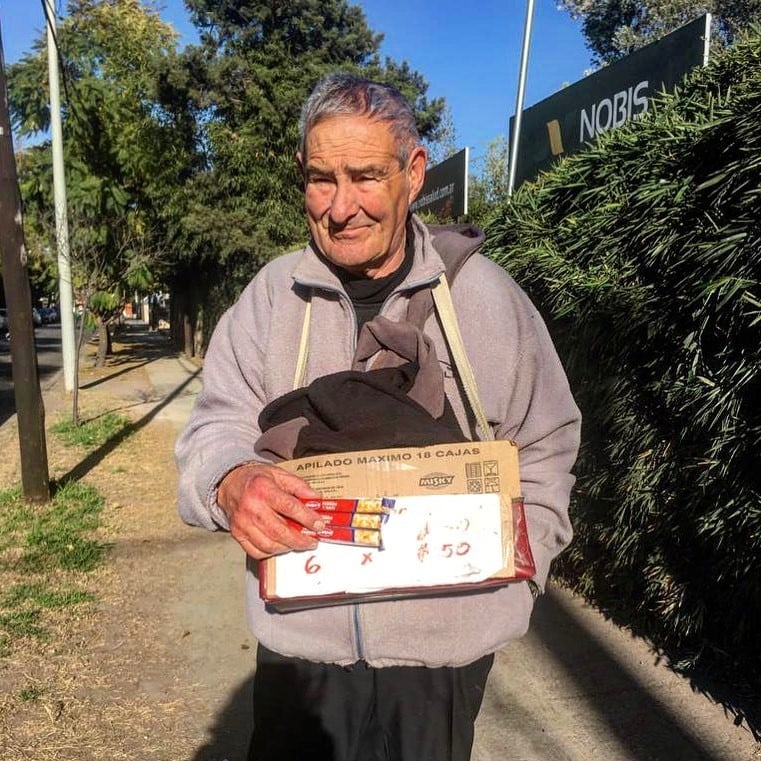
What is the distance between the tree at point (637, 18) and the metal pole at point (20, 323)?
60.9 ft

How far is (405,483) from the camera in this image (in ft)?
4.31

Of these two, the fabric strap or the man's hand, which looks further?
the fabric strap

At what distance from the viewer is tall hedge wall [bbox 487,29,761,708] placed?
8.58 feet

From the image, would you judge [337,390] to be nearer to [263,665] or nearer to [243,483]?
[243,483]

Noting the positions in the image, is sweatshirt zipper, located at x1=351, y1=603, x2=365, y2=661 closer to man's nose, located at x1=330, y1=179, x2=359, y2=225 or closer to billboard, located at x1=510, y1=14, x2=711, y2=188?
man's nose, located at x1=330, y1=179, x2=359, y2=225

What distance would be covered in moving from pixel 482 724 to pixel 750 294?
2.00 m

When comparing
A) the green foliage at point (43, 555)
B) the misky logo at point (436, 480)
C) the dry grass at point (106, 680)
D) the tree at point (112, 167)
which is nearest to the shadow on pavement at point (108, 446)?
the green foliage at point (43, 555)

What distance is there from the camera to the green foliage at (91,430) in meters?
8.84

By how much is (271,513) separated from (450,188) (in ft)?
23.0

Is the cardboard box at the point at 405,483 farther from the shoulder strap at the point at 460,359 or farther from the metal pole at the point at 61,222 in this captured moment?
the metal pole at the point at 61,222

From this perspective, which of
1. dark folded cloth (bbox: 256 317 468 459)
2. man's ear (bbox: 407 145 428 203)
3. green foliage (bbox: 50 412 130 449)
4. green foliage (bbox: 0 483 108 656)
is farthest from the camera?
green foliage (bbox: 50 412 130 449)

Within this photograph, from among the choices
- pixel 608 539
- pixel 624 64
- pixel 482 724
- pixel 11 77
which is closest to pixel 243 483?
pixel 482 724

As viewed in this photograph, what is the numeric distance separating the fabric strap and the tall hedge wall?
1.37m

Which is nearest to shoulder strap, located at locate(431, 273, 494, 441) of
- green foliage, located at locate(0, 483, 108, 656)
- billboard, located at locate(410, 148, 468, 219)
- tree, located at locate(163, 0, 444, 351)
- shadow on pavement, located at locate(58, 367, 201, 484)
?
green foliage, located at locate(0, 483, 108, 656)
